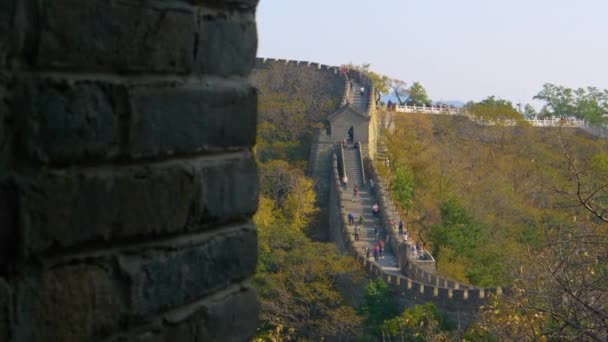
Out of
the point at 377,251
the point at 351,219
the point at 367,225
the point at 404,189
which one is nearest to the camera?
the point at 377,251

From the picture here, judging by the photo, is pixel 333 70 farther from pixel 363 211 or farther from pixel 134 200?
pixel 134 200

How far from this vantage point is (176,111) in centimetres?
194

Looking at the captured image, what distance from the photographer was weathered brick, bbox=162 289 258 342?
6.60 ft

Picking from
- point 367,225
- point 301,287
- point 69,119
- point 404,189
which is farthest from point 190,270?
point 404,189

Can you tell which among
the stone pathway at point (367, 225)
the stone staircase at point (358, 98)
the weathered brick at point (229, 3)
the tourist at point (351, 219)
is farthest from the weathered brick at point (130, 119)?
the stone staircase at point (358, 98)

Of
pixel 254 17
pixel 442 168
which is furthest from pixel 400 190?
pixel 254 17

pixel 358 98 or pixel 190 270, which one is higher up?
pixel 190 270

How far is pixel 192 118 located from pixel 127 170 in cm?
20

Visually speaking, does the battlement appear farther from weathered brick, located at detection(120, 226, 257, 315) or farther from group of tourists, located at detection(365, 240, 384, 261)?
weathered brick, located at detection(120, 226, 257, 315)

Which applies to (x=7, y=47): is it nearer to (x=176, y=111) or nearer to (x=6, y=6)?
(x=6, y=6)

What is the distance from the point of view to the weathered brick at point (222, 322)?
2.01 metres

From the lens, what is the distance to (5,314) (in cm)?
163

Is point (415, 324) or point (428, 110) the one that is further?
point (428, 110)

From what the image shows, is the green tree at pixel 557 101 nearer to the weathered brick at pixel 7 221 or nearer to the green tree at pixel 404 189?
the green tree at pixel 404 189
